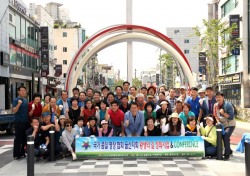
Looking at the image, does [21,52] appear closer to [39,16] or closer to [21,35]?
[21,35]

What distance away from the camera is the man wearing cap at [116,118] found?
9.76 metres

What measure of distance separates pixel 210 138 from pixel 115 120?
2.66 m

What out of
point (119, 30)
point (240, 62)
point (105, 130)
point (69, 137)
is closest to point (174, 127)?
point (105, 130)

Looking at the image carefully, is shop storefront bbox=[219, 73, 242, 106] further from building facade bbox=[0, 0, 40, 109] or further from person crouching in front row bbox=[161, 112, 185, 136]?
person crouching in front row bbox=[161, 112, 185, 136]

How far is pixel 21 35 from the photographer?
1345 inches

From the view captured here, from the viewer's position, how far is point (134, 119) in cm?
955

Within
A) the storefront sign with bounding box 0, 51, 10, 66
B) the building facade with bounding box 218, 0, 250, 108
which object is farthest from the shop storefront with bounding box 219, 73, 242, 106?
the storefront sign with bounding box 0, 51, 10, 66

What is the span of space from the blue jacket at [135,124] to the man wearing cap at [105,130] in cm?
47

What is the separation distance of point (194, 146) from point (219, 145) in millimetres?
648

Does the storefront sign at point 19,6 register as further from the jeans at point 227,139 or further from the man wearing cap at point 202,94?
the jeans at point 227,139

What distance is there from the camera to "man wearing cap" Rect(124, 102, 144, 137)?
373 inches

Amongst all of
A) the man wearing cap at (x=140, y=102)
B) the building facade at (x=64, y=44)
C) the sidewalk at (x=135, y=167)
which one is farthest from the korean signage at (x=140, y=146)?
the building facade at (x=64, y=44)

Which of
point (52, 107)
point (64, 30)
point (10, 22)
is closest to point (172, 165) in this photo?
point (52, 107)

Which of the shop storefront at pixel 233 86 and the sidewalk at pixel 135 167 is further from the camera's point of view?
the shop storefront at pixel 233 86
